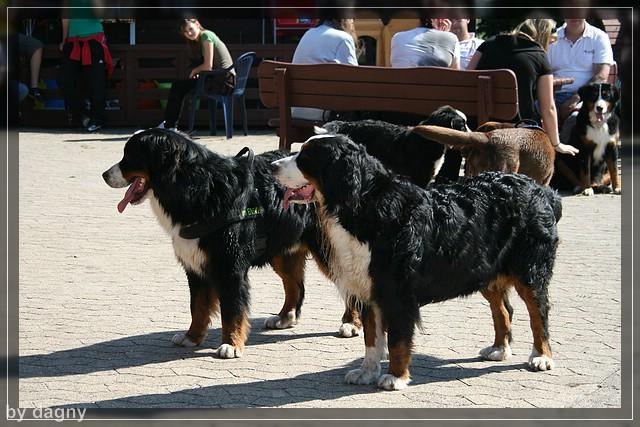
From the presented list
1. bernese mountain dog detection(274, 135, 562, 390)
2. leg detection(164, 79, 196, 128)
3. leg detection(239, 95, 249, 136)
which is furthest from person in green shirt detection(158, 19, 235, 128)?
bernese mountain dog detection(274, 135, 562, 390)

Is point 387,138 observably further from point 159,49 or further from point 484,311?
point 159,49

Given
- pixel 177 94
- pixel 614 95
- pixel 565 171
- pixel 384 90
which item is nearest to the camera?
pixel 384 90

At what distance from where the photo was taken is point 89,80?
17109mm

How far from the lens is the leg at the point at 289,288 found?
6.74 metres

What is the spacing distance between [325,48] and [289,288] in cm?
382

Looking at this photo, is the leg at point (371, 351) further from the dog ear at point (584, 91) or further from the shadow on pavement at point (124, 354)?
the dog ear at point (584, 91)

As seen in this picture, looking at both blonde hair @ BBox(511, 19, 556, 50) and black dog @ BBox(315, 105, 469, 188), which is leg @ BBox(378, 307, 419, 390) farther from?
blonde hair @ BBox(511, 19, 556, 50)

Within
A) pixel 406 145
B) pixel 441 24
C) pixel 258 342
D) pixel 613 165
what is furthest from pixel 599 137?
Result: pixel 258 342

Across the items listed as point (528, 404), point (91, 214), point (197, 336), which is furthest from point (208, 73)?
point (528, 404)

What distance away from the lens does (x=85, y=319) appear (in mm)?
6875

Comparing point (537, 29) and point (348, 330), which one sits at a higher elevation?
point (537, 29)

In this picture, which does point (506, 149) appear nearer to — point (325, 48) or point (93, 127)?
point (325, 48)

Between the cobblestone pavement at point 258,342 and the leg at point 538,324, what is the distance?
0.07 m

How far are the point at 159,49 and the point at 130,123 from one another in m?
1.37
